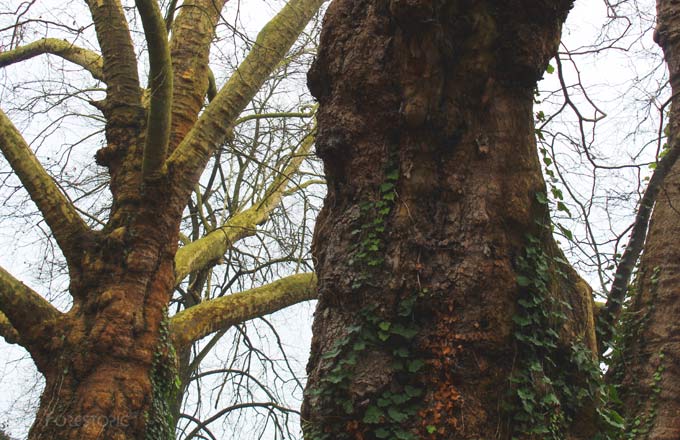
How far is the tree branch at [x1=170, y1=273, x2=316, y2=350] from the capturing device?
650cm

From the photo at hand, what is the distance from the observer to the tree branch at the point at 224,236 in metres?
7.90

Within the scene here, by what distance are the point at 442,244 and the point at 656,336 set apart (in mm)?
2271

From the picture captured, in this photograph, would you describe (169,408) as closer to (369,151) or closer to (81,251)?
(81,251)

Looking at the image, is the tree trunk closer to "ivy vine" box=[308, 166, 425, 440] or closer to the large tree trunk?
the large tree trunk

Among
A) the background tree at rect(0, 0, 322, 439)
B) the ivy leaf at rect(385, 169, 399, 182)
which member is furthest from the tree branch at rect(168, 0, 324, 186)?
the ivy leaf at rect(385, 169, 399, 182)

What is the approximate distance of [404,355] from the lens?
8.81 ft

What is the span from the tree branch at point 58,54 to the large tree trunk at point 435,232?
508 centimetres

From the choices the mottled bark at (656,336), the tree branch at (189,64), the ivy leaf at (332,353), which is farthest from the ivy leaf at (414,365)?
the tree branch at (189,64)

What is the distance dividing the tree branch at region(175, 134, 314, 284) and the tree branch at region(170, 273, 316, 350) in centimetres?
54

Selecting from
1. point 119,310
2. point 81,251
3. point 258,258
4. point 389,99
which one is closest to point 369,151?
point 389,99

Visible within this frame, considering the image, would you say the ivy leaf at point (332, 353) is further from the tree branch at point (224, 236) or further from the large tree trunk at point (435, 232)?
the tree branch at point (224, 236)

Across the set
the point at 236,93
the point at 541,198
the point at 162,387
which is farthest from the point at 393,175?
the point at 236,93

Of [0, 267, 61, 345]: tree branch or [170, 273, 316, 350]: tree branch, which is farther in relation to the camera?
[170, 273, 316, 350]: tree branch

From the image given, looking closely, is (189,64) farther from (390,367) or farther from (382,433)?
(382,433)
